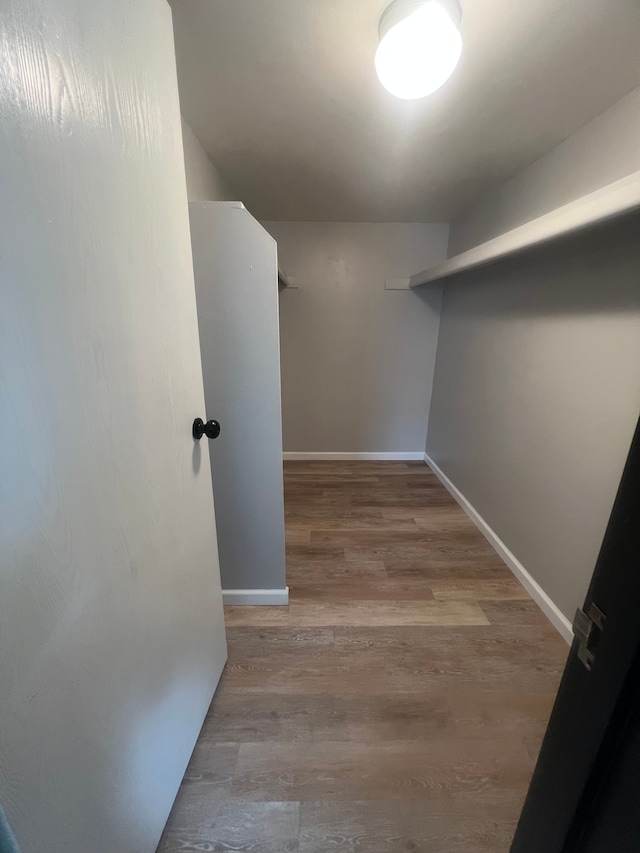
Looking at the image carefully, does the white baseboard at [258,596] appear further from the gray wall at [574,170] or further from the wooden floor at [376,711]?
the gray wall at [574,170]

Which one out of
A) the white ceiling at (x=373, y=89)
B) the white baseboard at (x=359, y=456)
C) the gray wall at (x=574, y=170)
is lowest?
the white baseboard at (x=359, y=456)

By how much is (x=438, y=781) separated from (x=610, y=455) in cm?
136

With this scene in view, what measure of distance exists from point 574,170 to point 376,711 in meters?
2.52

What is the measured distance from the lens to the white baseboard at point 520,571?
165 centimetres

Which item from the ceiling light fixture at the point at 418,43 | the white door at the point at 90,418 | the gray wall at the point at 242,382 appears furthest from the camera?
the gray wall at the point at 242,382

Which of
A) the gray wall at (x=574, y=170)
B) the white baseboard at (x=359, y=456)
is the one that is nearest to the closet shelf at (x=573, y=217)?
the gray wall at (x=574, y=170)

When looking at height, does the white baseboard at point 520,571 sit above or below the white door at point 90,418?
below

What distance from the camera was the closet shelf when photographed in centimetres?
101

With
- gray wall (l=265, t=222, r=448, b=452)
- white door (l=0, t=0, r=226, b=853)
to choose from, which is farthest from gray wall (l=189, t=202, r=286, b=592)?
gray wall (l=265, t=222, r=448, b=452)

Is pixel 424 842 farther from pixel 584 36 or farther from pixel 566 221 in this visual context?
pixel 584 36

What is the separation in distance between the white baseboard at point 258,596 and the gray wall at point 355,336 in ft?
6.42

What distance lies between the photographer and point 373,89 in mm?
1283

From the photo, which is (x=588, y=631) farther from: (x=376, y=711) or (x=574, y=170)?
(x=574, y=170)

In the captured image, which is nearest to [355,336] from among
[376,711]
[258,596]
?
[258,596]
